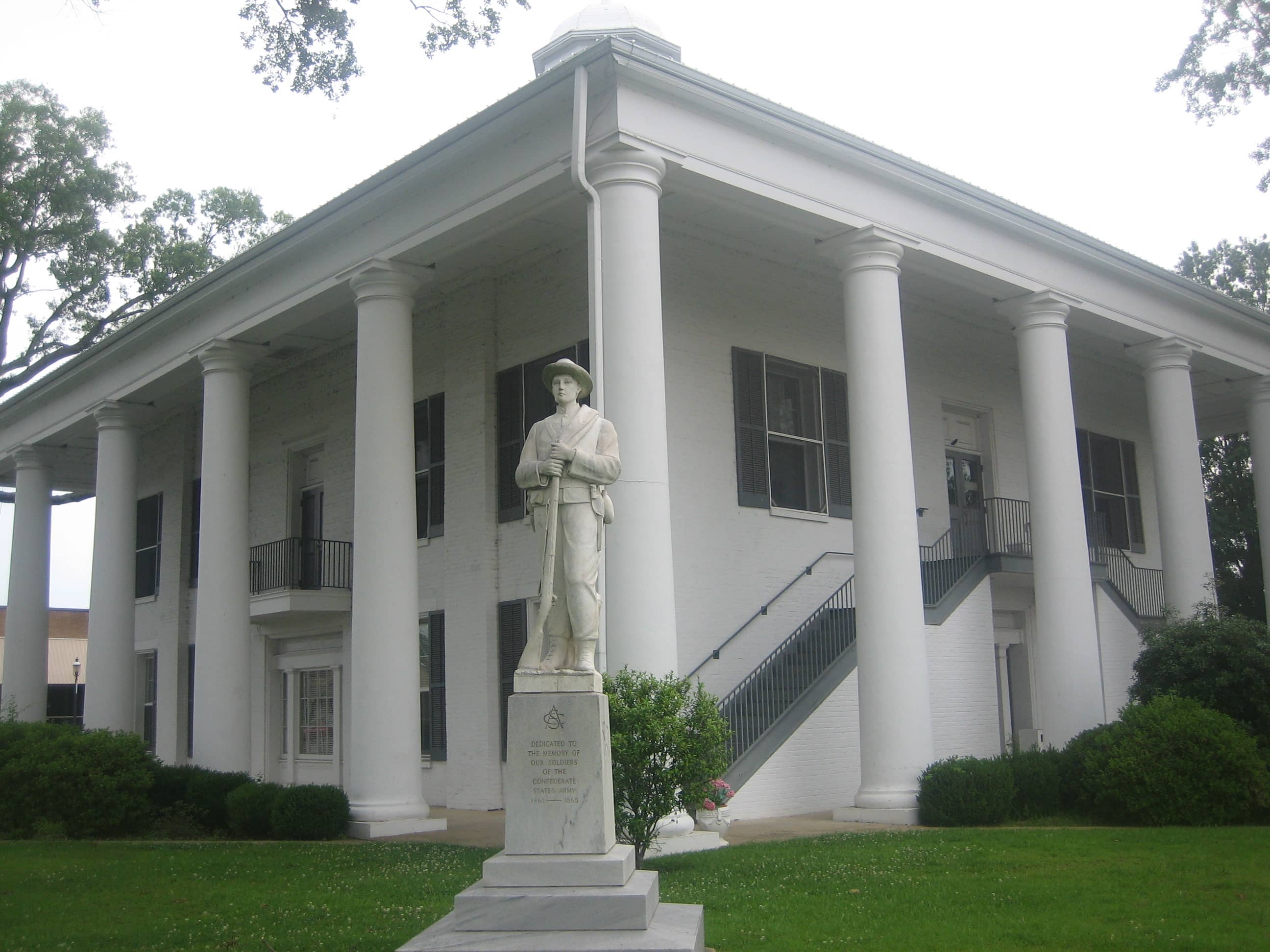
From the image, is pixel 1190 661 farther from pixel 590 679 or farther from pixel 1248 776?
pixel 590 679

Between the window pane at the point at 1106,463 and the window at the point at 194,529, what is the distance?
17.4 m

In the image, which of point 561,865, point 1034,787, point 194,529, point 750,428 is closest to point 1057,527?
point 1034,787

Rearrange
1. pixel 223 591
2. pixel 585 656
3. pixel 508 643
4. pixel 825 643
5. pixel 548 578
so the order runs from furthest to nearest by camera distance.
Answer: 1. pixel 223 591
2. pixel 508 643
3. pixel 825 643
4. pixel 548 578
5. pixel 585 656

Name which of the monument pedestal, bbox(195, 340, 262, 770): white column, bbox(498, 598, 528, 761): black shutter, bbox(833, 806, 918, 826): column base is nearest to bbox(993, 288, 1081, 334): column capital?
bbox(833, 806, 918, 826): column base

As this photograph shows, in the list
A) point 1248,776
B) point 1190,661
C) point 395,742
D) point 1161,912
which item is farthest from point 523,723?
point 1190,661

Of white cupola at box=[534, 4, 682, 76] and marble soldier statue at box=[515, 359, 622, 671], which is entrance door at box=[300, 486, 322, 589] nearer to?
white cupola at box=[534, 4, 682, 76]

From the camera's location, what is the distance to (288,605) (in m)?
19.5

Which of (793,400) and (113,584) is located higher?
(793,400)

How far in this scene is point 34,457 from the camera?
82.2 feet

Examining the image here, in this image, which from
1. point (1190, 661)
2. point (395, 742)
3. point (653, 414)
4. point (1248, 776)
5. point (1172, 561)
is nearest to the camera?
point (653, 414)

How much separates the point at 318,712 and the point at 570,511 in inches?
581

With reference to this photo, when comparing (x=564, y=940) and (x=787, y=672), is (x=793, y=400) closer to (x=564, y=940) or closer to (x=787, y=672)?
(x=787, y=672)

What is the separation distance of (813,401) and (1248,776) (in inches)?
308

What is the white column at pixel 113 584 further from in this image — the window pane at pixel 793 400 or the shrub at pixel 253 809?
the window pane at pixel 793 400
